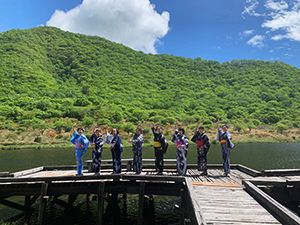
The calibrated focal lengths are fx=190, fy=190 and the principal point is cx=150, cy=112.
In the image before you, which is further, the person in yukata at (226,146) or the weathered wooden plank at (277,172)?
the weathered wooden plank at (277,172)

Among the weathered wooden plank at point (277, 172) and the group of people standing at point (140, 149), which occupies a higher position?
the group of people standing at point (140, 149)

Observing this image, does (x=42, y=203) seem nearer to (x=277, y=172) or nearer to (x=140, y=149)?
(x=140, y=149)

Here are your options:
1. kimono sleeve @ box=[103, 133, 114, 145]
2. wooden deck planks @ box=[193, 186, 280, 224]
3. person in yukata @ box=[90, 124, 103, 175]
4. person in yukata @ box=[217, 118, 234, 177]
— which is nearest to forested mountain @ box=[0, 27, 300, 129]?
person in yukata @ box=[90, 124, 103, 175]

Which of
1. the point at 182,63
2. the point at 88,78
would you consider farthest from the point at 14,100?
the point at 182,63

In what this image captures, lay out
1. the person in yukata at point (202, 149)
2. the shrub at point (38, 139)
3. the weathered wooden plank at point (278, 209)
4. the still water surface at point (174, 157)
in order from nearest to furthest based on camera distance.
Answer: the weathered wooden plank at point (278, 209) → the person in yukata at point (202, 149) → the still water surface at point (174, 157) → the shrub at point (38, 139)

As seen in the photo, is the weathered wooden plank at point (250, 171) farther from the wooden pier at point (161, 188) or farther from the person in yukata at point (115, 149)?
the person in yukata at point (115, 149)

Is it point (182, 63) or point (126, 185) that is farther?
point (182, 63)

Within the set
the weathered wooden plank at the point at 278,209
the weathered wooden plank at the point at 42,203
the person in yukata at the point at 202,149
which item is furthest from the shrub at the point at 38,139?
the weathered wooden plank at the point at 278,209

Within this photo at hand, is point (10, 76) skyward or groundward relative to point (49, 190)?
skyward

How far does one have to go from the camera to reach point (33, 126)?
44531 millimetres

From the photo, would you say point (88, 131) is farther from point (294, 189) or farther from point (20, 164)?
point (294, 189)

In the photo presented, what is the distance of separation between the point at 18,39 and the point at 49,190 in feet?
489

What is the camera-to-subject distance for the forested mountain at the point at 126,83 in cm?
7062

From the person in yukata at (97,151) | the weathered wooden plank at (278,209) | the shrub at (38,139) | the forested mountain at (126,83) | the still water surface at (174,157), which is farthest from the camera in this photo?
the forested mountain at (126,83)
